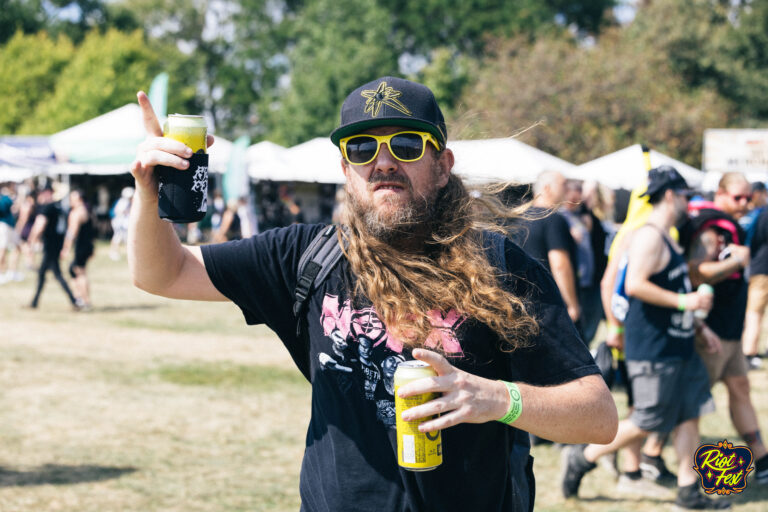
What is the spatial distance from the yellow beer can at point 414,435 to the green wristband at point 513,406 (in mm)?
170

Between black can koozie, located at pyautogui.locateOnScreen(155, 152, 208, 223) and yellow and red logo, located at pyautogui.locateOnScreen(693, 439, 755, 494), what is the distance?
146 inches

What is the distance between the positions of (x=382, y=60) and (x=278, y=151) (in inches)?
636

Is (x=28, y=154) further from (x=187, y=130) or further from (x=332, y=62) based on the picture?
(x=332, y=62)

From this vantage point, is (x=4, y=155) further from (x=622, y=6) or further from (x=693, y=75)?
(x=622, y=6)

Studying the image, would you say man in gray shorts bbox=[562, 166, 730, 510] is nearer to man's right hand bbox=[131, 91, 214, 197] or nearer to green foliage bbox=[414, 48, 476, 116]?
man's right hand bbox=[131, 91, 214, 197]

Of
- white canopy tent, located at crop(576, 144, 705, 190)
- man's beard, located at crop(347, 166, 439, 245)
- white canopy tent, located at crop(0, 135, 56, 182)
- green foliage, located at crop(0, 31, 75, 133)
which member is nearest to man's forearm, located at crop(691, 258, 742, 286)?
man's beard, located at crop(347, 166, 439, 245)

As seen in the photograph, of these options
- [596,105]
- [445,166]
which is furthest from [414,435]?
[596,105]

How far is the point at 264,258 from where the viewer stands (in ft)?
7.98

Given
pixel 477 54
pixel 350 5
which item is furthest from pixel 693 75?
pixel 350 5

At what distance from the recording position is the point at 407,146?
230 centimetres

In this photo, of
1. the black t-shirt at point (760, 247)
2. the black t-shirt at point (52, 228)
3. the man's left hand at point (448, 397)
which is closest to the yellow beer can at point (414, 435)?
the man's left hand at point (448, 397)

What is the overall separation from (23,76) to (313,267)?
47.3 metres

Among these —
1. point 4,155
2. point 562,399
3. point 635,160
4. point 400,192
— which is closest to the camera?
point 562,399

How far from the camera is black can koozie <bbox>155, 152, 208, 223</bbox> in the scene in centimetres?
221
